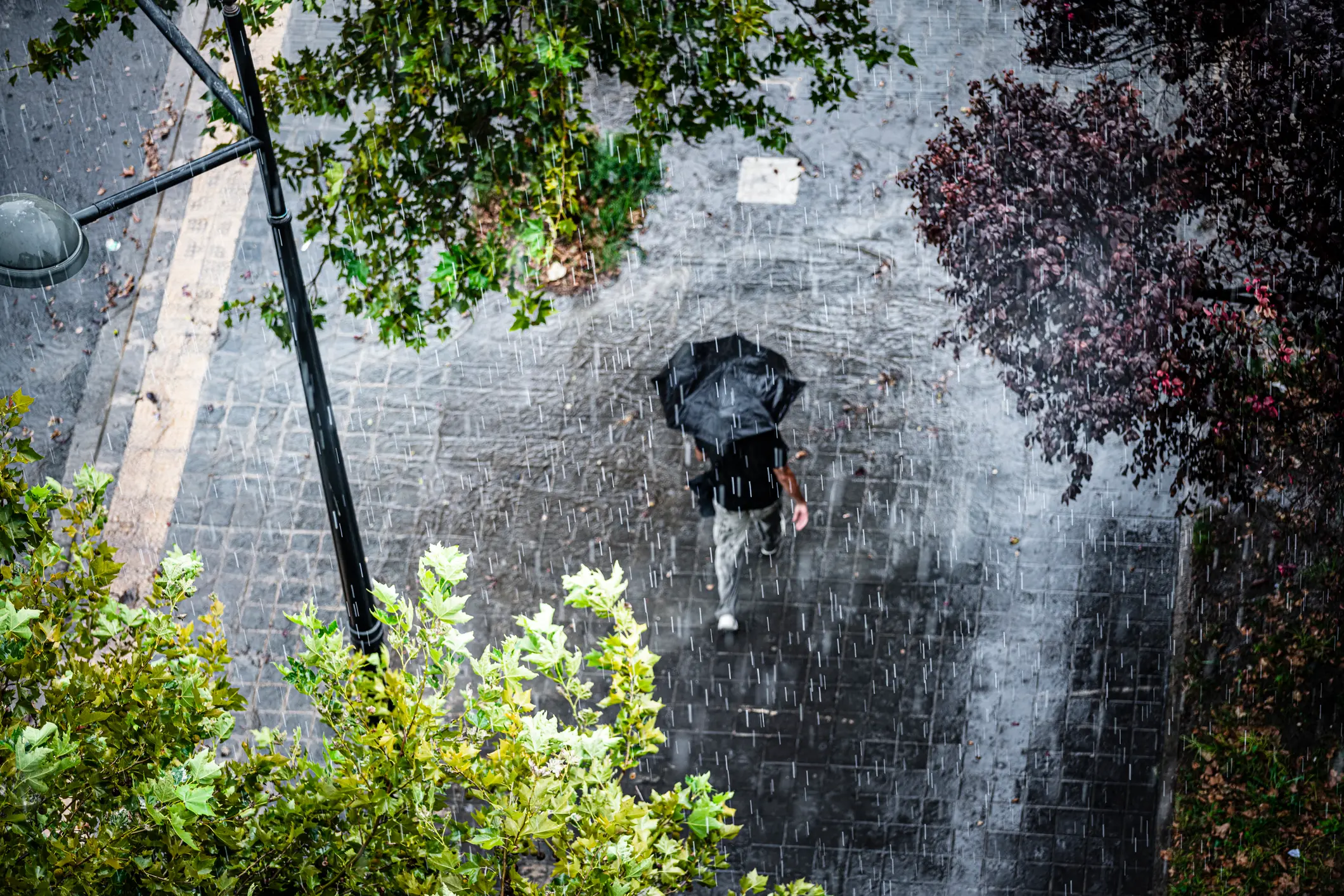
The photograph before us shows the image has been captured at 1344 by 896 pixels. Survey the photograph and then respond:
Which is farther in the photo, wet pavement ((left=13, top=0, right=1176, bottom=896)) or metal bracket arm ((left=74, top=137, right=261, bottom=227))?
wet pavement ((left=13, top=0, right=1176, bottom=896))

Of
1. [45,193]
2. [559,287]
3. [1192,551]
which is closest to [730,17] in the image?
[559,287]

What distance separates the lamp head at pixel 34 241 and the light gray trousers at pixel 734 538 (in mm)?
4531

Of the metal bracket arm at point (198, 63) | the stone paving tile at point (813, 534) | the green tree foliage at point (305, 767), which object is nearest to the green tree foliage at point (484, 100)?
the metal bracket arm at point (198, 63)

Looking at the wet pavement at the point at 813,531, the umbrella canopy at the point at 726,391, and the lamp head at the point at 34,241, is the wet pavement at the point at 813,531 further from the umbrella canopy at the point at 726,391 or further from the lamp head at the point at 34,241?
the lamp head at the point at 34,241

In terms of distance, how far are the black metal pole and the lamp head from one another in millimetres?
837

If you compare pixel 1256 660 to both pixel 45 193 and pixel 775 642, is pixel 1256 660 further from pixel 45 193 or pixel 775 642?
pixel 45 193

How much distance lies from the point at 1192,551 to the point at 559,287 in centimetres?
554

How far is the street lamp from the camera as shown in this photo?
536cm

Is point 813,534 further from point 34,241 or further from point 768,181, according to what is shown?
point 34,241

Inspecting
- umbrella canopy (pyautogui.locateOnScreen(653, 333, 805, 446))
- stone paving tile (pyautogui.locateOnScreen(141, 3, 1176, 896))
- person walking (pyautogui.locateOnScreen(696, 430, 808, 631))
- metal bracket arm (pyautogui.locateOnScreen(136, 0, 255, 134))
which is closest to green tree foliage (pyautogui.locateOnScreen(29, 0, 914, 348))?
umbrella canopy (pyautogui.locateOnScreen(653, 333, 805, 446))

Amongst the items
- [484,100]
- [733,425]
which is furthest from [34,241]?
[733,425]

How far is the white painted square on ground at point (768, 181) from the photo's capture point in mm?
11711

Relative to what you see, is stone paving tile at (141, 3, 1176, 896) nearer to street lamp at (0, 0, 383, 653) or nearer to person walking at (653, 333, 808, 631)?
person walking at (653, 333, 808, 631)

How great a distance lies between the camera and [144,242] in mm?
12086
